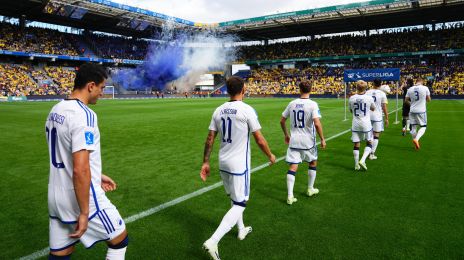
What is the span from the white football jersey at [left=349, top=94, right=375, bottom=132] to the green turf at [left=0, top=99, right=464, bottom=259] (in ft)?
3.38

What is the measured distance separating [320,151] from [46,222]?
739 centimetres

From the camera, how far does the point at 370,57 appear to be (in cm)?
5641

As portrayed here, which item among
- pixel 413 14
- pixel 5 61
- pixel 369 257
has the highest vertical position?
pixel 413 14

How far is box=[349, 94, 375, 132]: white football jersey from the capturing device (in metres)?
7.33

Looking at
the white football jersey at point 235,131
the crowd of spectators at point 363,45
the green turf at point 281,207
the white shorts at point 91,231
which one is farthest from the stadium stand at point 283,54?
the white shorts at point 91,231

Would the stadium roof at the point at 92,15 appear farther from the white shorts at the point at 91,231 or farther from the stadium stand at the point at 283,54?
the white shorts at the point at 91,231

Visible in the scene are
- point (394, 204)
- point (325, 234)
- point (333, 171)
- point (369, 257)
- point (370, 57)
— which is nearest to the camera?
point (369, 257)

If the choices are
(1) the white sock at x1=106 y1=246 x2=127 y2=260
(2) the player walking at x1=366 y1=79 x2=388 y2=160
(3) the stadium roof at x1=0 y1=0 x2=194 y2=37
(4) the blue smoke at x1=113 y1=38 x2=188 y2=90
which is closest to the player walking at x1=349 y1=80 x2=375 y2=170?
(2) the player walking at x1=366 y1=79 x2=388 y2=160

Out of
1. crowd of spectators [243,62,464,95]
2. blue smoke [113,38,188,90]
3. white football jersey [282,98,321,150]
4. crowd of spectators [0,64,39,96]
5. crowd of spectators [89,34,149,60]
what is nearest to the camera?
white football jersey [282,98,321,150]

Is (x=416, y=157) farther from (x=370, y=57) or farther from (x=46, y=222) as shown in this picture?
(x=370, y=57)

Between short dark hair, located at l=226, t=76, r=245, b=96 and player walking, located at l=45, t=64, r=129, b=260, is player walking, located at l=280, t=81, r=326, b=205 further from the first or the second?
player walking, located at l=45, t=64, r=129, b=260

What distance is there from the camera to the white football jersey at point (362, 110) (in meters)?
7.33

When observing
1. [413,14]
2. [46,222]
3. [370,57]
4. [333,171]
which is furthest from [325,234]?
[370,57]

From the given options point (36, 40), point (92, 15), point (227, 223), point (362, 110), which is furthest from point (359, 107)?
point (36, 40)
